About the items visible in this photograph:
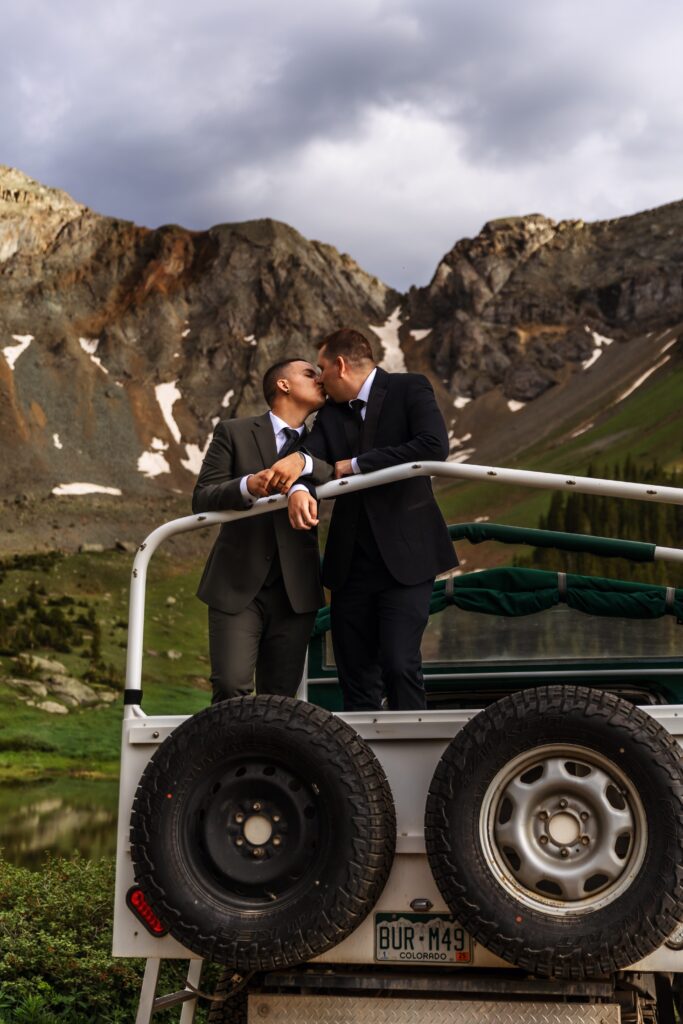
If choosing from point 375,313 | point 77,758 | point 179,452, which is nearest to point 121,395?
point 179,452

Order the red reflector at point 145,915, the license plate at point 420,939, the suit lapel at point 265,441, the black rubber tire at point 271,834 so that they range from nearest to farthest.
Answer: the black rubber tire at point 271,834 < the license plate at point 420,939 < the red reflector at point 145,915 < the suit lapel at point 265,441

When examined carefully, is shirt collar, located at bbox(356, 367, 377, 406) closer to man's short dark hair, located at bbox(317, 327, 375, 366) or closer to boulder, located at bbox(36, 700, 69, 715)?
man's short dark hair, located at bbox(317, 327, 375, 366)

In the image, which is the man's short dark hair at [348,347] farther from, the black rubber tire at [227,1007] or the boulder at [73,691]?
the boulder at [73,691]

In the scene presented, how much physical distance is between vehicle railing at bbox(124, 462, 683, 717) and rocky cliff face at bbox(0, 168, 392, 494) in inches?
5144

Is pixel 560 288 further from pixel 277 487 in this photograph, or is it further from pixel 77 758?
pixel 277 487

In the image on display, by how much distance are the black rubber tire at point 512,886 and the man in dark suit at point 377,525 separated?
3.94 ft

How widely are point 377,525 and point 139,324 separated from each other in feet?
527

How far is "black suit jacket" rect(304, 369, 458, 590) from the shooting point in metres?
4.88

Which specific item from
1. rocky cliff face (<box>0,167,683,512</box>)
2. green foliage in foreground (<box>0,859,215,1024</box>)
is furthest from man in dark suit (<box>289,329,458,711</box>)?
rocky cliff face (<box>0,167,683,512</box>)

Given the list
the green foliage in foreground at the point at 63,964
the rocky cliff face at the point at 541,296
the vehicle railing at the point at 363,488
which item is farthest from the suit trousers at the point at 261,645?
the rocky cliff face at the point at 541,296

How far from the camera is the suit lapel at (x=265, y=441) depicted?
17.8 feet

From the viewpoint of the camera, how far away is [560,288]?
167 metres

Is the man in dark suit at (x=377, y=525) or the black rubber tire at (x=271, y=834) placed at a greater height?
the man in dark suit at (x=377, y=525)

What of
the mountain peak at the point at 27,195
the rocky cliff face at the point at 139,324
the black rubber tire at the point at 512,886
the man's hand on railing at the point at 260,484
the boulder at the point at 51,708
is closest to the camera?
the black rubber tire at the point at 512,886
